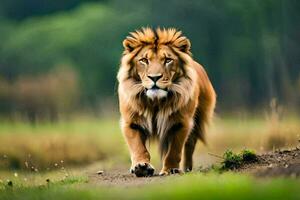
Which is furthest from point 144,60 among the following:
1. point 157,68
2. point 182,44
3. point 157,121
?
point 157,121

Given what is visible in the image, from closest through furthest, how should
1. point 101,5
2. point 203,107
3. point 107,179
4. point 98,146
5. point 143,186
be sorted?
point 143,186 → point 107,179 → point 203,107 → point 98,146 → point 101,5

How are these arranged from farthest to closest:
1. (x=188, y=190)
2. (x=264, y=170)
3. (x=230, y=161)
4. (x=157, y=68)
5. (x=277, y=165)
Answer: (x=157, y=68) → (x=230, y=161) → (x=277, y=165) → (x=264, y=170) → (x=188, y=190)

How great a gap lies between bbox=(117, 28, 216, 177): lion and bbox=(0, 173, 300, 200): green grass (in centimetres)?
148

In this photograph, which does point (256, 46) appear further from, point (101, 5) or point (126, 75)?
point (126, 75)

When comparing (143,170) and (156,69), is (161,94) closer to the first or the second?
(156,69)

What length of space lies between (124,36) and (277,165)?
14550 mm

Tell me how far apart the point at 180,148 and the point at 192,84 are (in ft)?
2.36

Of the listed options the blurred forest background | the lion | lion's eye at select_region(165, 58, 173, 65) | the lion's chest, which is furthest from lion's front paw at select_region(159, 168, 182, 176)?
the blurred forest background

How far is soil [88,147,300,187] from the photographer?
970 centimetres

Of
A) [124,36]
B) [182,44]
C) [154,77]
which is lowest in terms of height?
[154,77]

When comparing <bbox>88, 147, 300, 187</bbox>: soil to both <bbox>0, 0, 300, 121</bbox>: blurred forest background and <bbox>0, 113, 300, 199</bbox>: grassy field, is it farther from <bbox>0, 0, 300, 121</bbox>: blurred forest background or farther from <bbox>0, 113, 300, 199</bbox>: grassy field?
<bbox>0, 0, 300, 121</bbox>: blurred forest background

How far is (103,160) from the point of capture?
17109 mm

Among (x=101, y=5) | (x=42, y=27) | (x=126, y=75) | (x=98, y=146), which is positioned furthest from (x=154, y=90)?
(x=101, y=5)

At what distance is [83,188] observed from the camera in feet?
32.9
